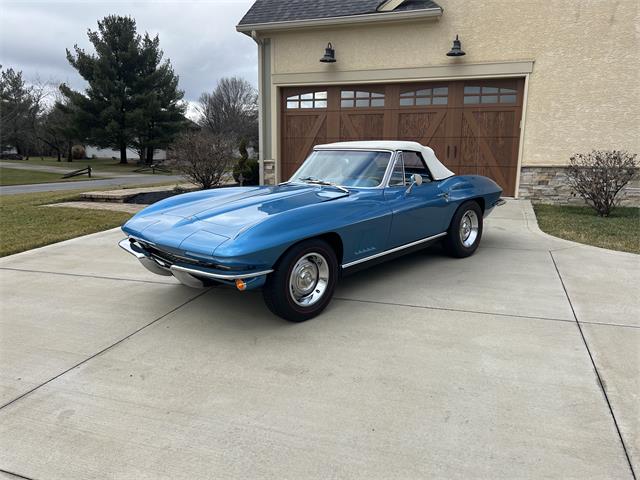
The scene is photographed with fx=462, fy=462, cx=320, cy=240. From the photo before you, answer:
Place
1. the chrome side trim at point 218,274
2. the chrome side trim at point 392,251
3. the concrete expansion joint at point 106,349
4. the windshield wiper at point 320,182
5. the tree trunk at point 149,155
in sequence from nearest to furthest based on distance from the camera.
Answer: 1. the concrete expansion joint at point 106,349
2. the chrome side trim at point 218,274
3. the chrome side trim at point 392,251
4. the windshield wiper at point 320,182
5. the tree trunk at point 149,155

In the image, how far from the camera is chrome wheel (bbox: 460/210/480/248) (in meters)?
5.73

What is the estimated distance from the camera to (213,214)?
382cm

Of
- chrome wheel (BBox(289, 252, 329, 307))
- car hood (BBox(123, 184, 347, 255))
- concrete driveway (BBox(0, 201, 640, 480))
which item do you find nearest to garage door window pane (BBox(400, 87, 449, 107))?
concrete driveway (BBox(0, 201, 640, 480))

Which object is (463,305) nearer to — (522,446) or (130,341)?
(522,446)

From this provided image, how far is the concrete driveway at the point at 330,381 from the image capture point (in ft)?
7.09

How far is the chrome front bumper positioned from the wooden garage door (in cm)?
877

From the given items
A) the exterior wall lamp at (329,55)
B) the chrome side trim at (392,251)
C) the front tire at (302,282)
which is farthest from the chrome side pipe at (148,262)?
the exterior wall lamp at (329,55)

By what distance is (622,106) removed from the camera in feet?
32.0

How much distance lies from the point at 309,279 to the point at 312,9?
391 inches

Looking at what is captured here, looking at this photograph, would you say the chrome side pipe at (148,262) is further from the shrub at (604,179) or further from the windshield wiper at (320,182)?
the shrub at (604,179)

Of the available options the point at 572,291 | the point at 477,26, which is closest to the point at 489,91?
the point at 477,26

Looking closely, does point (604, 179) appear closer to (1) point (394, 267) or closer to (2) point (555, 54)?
(2) point (555, 54)

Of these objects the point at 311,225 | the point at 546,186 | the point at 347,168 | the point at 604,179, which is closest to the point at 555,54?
the point at 546,186

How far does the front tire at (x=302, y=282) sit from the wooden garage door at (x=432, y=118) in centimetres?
835
